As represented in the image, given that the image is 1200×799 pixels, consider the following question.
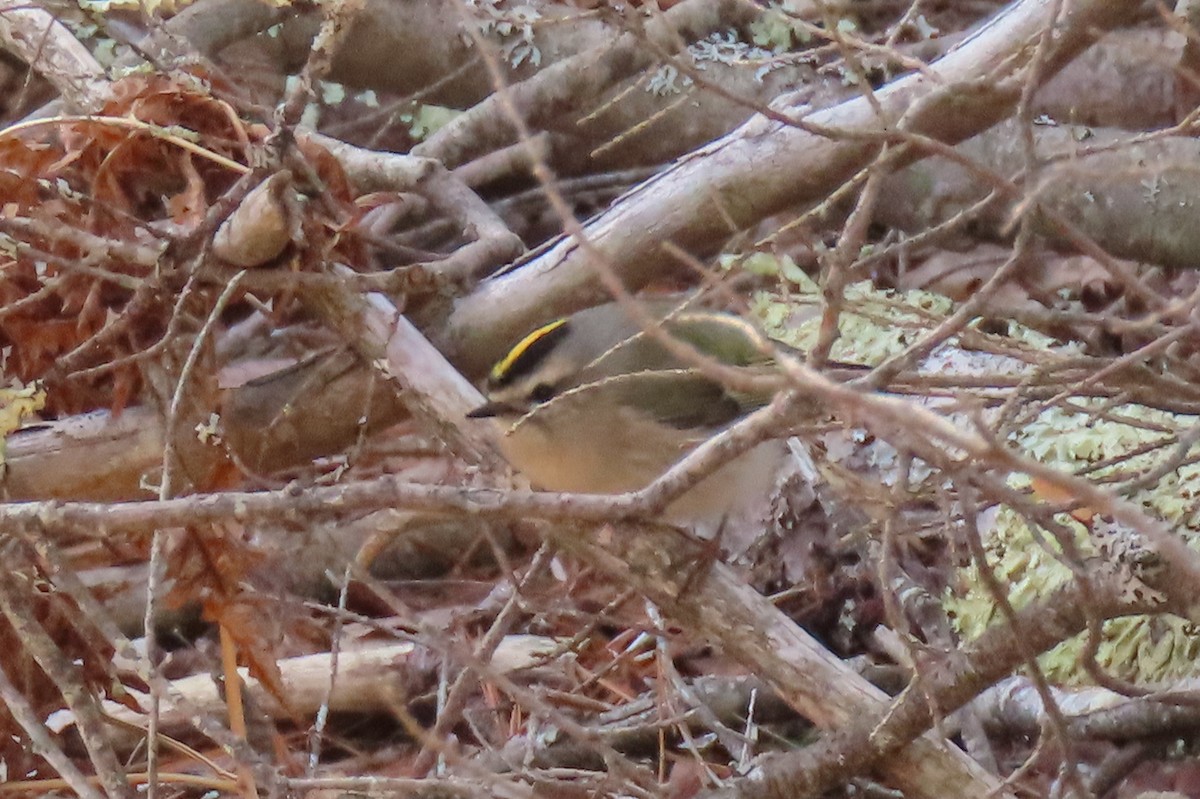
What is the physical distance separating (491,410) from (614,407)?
37 centimetres

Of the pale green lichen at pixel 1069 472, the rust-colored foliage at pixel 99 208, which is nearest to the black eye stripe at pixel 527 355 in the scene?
the pale green lichen at pixel 1069 472

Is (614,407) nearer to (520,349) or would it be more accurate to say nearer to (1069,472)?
(520,349)

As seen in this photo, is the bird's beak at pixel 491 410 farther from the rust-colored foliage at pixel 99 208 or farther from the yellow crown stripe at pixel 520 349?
the rust-colored foliage at pixel 99 208

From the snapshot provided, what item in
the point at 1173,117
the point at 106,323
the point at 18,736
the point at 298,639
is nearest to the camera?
the point at 18,736

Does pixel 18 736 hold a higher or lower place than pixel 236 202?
lower

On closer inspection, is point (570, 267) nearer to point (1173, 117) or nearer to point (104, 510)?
point (104, 510)

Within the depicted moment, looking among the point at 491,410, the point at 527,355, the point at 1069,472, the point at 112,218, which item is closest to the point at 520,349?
the point at 527,355

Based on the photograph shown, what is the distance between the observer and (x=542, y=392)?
10.6 ft

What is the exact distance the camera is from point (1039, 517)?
1.65 meters

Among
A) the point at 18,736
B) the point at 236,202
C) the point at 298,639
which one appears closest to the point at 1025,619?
the point at 236,202

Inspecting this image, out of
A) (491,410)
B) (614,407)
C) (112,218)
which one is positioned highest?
(112,218)

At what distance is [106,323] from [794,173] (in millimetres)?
1881

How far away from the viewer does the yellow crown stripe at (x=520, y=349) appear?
10.4 feet

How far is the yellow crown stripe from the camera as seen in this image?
3.18 metres
